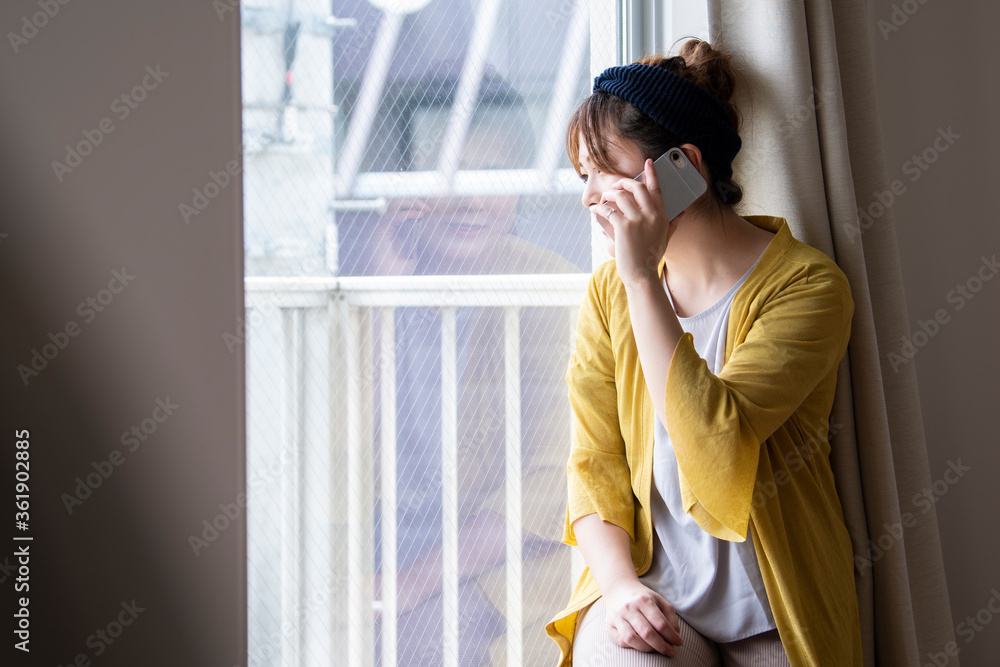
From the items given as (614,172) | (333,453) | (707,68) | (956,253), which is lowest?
(333,453)

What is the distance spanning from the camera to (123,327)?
0.69 m

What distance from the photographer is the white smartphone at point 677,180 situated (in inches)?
34.6
